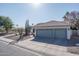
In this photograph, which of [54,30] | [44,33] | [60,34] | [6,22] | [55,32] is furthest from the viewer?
[44,33]

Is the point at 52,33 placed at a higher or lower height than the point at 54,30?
lower

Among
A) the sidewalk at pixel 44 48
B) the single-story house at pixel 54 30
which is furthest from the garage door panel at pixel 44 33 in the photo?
the sidewalk at pixel 44 48

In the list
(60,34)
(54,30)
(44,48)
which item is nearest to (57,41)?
(60,34)

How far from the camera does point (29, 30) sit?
8.78 m

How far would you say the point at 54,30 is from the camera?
8484 mm

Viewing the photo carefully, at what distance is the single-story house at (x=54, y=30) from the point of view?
8084 millimetres

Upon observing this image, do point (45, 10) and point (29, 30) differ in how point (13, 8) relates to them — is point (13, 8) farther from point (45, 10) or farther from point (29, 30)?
point (29, 30)

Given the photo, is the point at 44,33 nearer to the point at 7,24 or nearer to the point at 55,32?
the point at 55,32

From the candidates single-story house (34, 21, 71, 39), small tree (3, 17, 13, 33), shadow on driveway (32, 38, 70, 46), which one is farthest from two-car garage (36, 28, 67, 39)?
small tree (3, 17, 13, 33)

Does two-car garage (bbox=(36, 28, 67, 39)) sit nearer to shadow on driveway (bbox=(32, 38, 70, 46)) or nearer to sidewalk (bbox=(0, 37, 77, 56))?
shadow on driveway (bbox=(32, 38, 70, 46))

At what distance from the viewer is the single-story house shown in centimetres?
808

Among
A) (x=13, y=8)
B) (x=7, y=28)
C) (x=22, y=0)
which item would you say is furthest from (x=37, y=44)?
(x=22, y=0)

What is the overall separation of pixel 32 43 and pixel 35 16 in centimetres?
308

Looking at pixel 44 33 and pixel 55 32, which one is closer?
pixel 55 32
